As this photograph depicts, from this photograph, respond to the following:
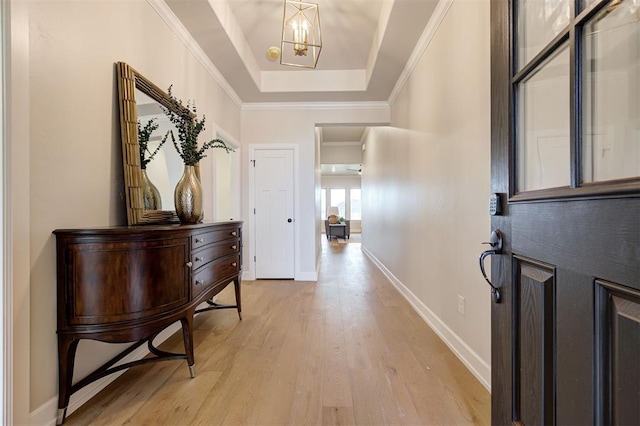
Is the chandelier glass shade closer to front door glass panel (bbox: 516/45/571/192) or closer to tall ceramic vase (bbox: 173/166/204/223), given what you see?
tall ceramic vase (bbox: 173/166/204/223)

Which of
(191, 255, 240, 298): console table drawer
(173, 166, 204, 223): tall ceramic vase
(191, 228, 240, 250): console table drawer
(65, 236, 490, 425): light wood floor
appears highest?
(173, 166, 204, 223): tall ceramic vase

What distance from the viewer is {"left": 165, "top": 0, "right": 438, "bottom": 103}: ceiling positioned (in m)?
2.36

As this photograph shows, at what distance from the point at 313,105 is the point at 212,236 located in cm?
277

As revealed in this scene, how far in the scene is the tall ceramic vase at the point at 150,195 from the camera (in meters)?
1.90

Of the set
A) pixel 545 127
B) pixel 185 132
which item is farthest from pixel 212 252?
pixel 545 127

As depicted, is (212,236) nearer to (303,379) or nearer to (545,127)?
(303,379)

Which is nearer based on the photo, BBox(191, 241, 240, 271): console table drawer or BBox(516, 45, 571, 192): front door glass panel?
BBox(516, 45, 571, 192): front door glass panel

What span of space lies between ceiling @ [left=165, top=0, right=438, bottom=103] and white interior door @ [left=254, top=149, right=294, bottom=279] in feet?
2.87

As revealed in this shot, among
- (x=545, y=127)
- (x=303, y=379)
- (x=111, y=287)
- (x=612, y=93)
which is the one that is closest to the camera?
(x=612, y=93)

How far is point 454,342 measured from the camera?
→ 2.04 meters

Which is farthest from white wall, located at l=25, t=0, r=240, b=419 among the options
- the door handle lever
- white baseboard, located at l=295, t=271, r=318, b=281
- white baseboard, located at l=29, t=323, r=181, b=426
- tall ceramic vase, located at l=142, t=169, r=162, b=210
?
white baseboard, located at l=295, t=271, r=318, b=281

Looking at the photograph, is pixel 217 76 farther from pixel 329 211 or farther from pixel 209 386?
pixel 329 211

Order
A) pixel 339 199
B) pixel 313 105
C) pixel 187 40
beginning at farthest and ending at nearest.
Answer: pixel 339 199
pixel 313 105
pixel 187 40

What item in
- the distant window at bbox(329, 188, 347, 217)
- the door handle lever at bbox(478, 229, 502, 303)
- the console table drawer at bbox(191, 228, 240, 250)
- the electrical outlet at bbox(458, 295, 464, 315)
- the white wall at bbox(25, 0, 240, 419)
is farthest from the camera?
the distant window at bbox(329, 188, 347, 217)
